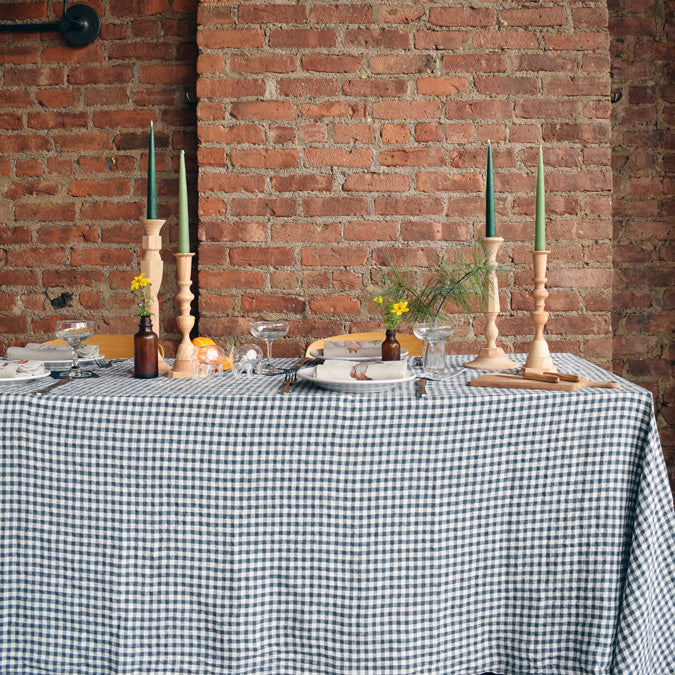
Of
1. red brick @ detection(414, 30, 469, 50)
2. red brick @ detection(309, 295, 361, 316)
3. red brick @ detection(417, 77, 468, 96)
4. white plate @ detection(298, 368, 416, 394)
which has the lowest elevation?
white plate @ detection(298, 368, 416, 394)

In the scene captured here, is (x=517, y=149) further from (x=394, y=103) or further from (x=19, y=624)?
(x=19, y=624)

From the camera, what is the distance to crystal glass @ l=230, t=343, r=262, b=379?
4.88ft

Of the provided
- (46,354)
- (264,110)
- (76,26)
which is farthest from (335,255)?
(76,26)

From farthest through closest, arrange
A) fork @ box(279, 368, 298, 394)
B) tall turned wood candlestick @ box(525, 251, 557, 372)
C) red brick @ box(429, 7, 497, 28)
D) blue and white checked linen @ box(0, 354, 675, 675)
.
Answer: red brick @ box(429, 7, 497, 28) < tall turned wood candlestick @ box(525, 251, 557, 372) < fork @ box(279, 368, 298, 394) < blue and white checked linen @ box(0, 354, 675, 675)

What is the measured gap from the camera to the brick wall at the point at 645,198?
2346 mm

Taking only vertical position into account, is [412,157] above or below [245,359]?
above

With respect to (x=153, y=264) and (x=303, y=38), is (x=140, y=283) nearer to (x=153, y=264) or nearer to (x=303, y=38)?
(x=153, y=264)

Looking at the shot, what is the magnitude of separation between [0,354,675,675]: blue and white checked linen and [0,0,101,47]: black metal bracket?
5.37 feet

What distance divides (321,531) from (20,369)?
732 mm

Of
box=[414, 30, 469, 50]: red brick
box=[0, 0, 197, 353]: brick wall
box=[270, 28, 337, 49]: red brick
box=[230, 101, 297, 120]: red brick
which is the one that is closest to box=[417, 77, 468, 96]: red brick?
box=[414, 30, 469, 50]: red brick

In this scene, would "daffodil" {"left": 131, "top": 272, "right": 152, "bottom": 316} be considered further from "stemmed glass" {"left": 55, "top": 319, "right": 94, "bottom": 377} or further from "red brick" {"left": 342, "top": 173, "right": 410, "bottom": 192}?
"red brick" {"left": 342, "top": 173, "right": 410, "bottom": 192}

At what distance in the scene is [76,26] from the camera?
234 centimetres

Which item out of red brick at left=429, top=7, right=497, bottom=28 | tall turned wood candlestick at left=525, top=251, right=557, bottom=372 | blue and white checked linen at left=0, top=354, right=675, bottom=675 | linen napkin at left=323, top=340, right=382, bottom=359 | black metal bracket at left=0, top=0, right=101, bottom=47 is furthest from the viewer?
black metal bracket at left=0, top=0, right=101, bottom=47

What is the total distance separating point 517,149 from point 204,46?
1076 mm
